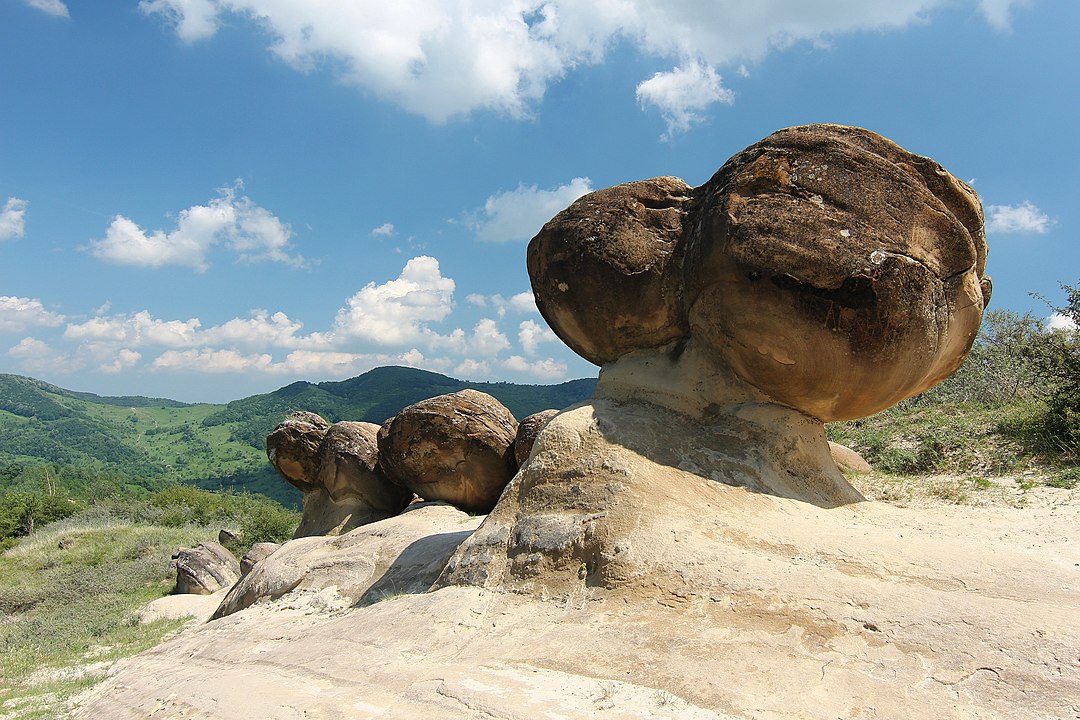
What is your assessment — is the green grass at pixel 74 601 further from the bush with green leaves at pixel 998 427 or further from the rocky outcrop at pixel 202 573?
the bush with green leaves at pixel 998 427

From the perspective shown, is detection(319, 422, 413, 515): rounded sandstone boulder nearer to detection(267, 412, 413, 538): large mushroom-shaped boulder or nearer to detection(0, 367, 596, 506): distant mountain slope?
detection(267, 412, 413, 538): large mushroom-shaped boulder

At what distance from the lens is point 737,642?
346 centimetres

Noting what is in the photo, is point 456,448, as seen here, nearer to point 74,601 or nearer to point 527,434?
point 527,434

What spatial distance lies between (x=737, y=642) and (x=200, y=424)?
319 feet

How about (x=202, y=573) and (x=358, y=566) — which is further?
(x=202, y=573)

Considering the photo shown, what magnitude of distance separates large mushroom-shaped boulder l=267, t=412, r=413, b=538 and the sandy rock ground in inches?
200

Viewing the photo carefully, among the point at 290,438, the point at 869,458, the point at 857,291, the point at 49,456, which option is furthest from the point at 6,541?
the point at 49,456

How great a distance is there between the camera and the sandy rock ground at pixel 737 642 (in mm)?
2986

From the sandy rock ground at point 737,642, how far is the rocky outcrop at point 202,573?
9.56 metres

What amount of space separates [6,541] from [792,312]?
29310mm

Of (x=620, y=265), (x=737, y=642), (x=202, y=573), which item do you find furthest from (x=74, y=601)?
(x=737, y=642)

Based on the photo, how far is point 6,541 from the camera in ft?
Result: 82.1

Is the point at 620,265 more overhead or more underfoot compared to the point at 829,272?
more overhead

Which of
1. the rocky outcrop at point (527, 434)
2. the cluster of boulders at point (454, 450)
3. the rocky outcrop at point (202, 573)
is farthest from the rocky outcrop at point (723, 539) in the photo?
the rocky outcrop at point (202, 573)
